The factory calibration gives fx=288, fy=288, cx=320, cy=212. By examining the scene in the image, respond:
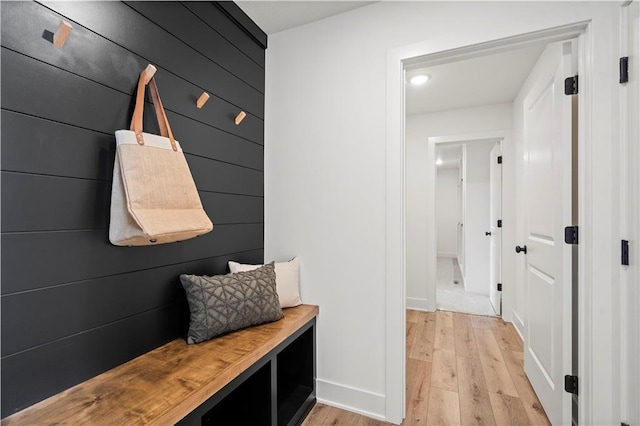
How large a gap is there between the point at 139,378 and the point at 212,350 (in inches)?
11.3

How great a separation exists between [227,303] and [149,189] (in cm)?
64

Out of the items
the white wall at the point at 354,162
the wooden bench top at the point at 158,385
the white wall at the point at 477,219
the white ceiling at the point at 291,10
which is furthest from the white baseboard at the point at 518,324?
the white ceiling at the point at 291,10

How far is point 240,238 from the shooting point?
1.89 meters

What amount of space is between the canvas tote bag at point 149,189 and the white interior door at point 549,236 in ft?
5.96

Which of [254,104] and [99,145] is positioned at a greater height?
[254,104]

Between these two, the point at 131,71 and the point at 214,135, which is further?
the point at 214,135

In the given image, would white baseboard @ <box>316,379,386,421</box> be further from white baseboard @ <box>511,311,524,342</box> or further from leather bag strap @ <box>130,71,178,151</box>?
white baseboard @ <box>511,311,524,342</box>

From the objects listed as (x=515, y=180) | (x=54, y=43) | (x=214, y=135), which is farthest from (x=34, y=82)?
(x=515, y=180)

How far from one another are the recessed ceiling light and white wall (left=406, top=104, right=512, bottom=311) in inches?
38.0

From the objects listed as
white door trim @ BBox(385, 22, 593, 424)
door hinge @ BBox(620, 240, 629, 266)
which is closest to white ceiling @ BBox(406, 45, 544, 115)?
white door trim @ BBox(385, 22, 593, 424)

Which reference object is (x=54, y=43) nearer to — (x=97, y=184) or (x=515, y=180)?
(x=97, y=184)

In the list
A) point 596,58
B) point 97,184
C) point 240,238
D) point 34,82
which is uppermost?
point 596,58

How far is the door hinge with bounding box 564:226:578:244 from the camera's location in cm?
141

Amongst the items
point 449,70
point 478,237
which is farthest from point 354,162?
point 478,237
